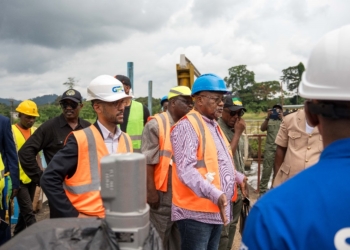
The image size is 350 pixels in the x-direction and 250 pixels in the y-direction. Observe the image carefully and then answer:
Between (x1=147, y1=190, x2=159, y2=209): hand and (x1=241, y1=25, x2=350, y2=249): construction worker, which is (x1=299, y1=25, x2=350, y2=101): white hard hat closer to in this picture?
(x1=241, y1=25, x2=350, y2=249): construction worker

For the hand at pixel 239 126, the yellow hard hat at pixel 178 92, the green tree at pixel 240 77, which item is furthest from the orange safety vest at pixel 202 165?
the green tree at pixel 240 77

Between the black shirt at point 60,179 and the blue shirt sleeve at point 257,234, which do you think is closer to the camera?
the blue shirt sleeve at point 257,234

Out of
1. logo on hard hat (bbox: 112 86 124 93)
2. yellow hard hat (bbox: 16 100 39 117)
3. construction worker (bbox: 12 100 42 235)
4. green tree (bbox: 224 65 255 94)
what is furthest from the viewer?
green tree (bbox: 224 65 255 94)

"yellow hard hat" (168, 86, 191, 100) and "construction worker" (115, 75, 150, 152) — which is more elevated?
"yellow hard hat" (168, 86, 191, 100)

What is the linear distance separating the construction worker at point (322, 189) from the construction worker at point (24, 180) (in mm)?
4254

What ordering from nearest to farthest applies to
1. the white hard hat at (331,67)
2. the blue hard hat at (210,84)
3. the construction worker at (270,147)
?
1. the white hard hat at (331,67)
2. the blue hard hat at (210,84)
3. the construction worker at (270,147)

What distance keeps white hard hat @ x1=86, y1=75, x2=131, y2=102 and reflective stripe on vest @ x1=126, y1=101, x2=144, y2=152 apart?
82.5 inches

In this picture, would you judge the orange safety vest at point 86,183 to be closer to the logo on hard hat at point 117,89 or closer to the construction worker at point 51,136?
the logo on hard hat at point 117,89

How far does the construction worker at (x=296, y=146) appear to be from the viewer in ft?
11.0

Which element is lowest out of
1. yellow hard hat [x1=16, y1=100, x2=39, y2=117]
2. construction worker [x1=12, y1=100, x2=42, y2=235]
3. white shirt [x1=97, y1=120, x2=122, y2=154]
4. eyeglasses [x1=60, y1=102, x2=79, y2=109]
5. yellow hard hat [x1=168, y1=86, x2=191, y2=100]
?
construction worker [x1=12, y1=100, x2=42, y2=235]

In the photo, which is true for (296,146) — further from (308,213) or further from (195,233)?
(308,213)

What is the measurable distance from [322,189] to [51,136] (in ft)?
11.0

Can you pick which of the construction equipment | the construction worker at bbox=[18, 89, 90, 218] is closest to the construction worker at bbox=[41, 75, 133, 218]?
the construction worker at bbox=[18, 89, 90, 218]

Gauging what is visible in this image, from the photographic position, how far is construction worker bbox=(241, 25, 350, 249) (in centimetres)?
93
